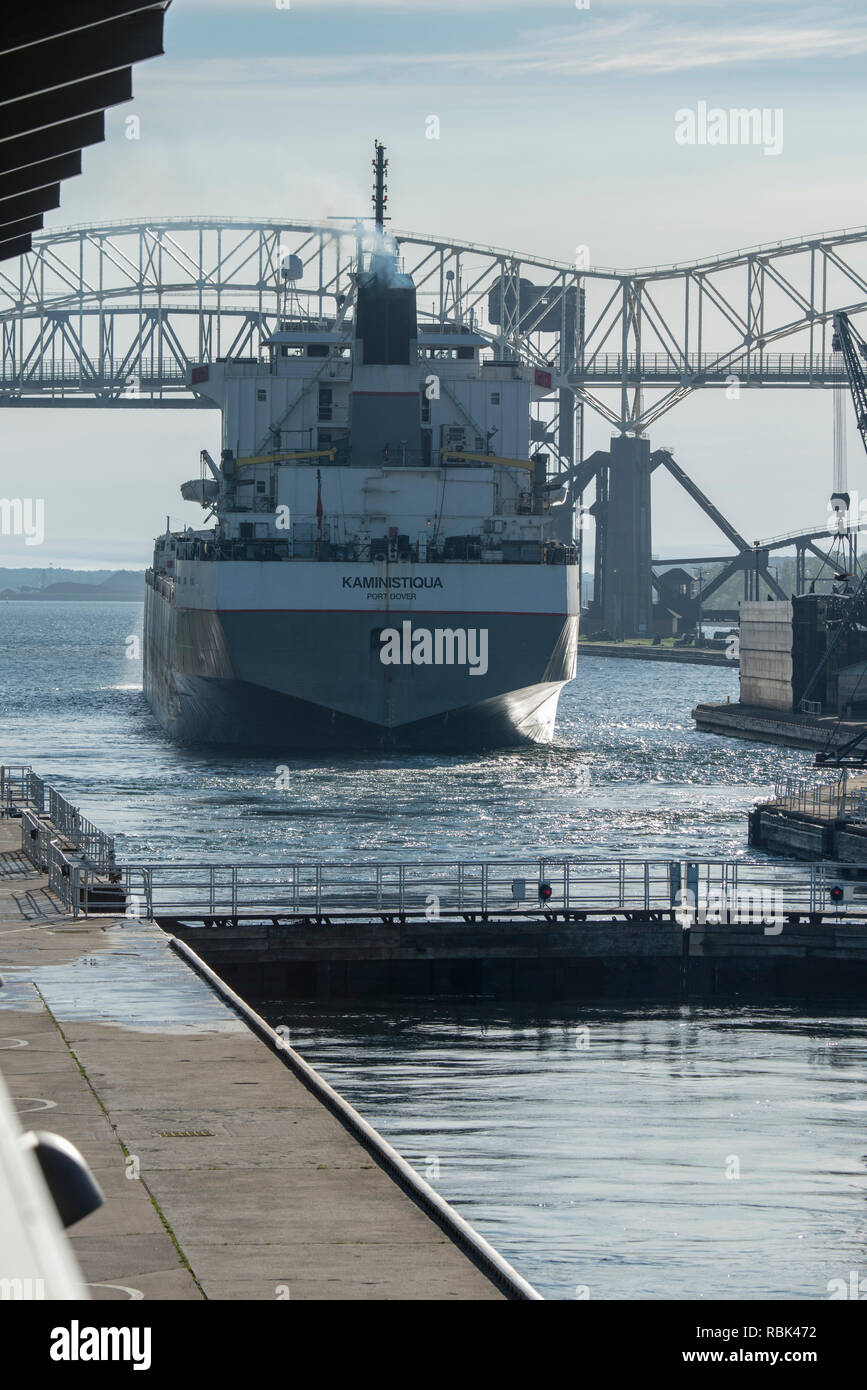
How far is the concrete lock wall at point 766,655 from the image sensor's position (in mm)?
103188

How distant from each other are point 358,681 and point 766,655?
47.5 metres

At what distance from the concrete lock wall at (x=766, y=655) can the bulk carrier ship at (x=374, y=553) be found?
2667 cm

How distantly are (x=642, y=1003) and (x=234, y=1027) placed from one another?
12.4 meters

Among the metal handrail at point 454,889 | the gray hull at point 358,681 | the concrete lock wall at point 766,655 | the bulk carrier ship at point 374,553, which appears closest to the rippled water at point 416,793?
the gray hull at point 358,681

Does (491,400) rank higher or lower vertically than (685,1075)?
higher

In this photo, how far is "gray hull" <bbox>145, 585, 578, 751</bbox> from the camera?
64.2 m

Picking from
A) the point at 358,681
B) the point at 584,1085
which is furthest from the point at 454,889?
the point at 358,681

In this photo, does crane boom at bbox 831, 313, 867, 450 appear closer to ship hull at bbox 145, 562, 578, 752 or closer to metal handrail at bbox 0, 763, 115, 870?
ship hull at bbox 145, 562, 578, 752

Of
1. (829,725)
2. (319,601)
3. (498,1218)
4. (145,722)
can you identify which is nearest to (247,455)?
(319,601)

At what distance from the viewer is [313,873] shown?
46.2 metres

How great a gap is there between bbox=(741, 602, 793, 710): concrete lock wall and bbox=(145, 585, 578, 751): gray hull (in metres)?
36.0

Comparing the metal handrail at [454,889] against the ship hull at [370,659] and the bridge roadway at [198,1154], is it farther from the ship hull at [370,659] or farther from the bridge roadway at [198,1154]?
the ship hull at [370,659]
